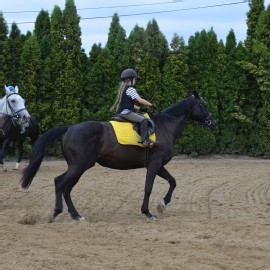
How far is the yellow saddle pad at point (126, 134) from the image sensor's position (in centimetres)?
1078

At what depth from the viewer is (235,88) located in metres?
21.9

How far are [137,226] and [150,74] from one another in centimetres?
1228

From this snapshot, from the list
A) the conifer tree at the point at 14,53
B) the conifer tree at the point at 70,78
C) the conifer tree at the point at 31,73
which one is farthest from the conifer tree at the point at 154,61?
the conifer tree at the point at 14,53

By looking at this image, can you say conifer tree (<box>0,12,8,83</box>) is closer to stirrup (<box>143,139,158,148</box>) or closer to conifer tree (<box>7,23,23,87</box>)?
conifer tree (<box>7,23,23,87</box>)

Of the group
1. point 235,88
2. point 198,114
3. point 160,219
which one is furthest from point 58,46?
point 160,219

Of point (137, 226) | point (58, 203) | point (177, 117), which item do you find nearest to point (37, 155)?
point (58, 203)

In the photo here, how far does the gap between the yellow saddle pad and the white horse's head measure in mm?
5123

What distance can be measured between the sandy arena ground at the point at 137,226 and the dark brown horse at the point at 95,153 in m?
0.50

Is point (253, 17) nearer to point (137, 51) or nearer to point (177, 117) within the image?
point (137, 51)

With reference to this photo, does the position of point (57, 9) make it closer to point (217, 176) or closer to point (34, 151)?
point (217, 176)

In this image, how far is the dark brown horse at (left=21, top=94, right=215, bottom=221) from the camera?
1048 centimetres

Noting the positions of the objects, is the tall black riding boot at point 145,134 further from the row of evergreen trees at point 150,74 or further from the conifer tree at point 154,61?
the conifer tree at point 154,61

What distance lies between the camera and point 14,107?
50.5ft

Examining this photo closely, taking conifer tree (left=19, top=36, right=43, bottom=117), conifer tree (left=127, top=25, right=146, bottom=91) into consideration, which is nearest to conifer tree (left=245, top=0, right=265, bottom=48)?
conifer tree (left=127, top=25, right=146, bottom=91)
